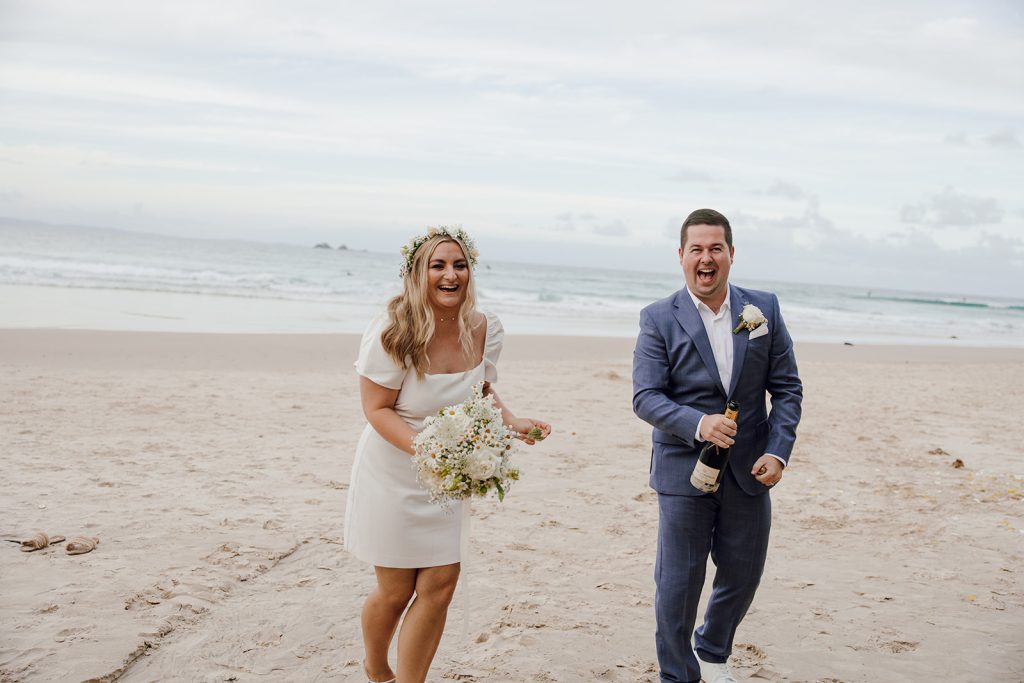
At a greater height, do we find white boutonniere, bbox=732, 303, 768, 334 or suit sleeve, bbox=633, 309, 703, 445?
white boutonniere, bbox=732, 303, 768, 334

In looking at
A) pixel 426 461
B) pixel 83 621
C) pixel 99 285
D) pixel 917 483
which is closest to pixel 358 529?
pixel 426 461

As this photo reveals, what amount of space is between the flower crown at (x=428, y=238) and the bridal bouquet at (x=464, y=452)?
0.66 meters

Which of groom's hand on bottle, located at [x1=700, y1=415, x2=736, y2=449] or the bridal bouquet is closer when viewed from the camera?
the bridal bouquet

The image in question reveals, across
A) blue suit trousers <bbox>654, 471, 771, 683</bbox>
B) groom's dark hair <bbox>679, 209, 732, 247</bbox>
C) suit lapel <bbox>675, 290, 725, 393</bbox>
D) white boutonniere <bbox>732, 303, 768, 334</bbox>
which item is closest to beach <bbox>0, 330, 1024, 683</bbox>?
blue suit trousers <bbox>654, 471, 771, 683</bbox>

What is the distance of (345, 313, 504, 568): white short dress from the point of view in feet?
11.5

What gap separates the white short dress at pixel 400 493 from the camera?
350 centimetres

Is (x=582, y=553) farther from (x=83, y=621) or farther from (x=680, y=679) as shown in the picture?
(x=83, y=621)

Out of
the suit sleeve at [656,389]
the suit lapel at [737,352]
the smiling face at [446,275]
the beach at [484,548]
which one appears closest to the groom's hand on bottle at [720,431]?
the suit sleeve at [656,389]

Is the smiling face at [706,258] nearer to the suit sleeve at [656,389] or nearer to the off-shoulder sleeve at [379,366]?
the suit sleeve at [656,389]

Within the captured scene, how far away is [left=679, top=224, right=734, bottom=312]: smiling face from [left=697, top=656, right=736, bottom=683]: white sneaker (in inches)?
69.0

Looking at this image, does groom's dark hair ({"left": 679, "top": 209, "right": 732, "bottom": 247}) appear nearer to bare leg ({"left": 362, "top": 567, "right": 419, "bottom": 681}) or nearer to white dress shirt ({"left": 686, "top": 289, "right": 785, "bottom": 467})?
white dress shirt ({"left": 686, "top": 289, "right": 785, "bottom": 467})

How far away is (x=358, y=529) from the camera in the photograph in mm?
3566

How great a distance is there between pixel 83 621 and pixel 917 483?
23.7 feet

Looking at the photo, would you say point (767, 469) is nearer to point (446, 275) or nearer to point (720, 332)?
point (720, 332)
